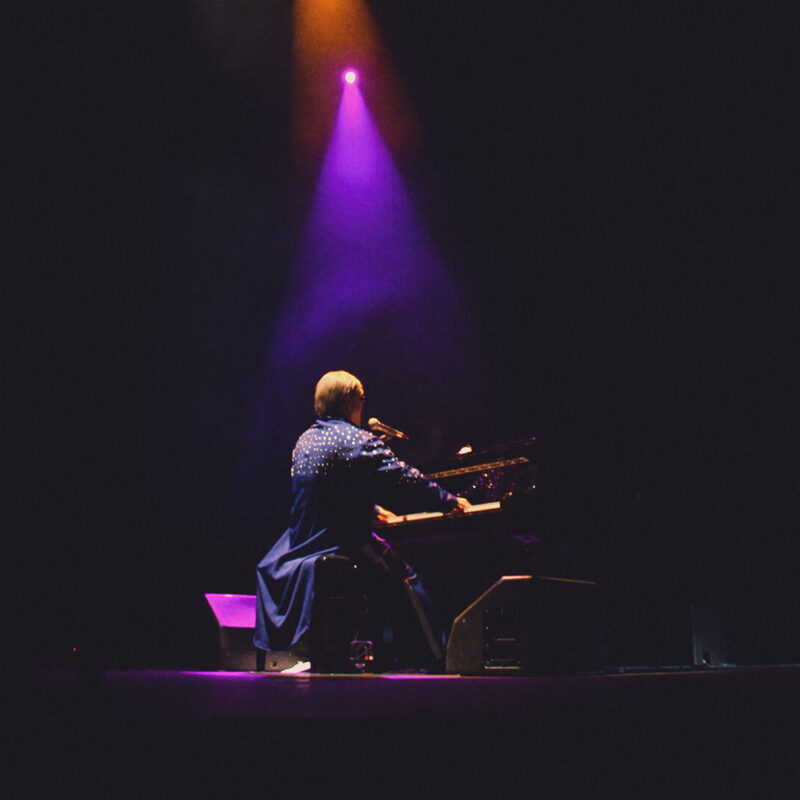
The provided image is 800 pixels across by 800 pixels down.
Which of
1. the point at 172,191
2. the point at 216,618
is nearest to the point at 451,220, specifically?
the point at 172,191

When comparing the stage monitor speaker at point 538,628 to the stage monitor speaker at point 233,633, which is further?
the stage monitor speaker at point 233,633

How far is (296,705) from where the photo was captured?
1470mm

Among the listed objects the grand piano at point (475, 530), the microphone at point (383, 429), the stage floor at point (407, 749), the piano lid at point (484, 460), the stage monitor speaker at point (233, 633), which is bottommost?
the stage monitor speaker at point (233, 633)

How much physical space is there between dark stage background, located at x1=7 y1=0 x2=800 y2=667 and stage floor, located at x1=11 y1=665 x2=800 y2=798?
6.23 ft

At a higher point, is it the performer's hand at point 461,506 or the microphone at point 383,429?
the microphone at point 383,429

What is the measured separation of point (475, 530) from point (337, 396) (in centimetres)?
92

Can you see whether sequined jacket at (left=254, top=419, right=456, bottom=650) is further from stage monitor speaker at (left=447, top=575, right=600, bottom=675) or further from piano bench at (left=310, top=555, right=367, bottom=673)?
stage monitor speaker at (left=447, top=575, right=600, bottom=675)

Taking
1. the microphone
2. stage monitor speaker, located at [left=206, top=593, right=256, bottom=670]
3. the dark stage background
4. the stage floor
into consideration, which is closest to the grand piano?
the dark stage background

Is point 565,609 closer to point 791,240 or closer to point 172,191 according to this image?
point 791,240

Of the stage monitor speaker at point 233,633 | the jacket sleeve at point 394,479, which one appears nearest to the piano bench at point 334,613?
the jacket sleeve at point 394,479

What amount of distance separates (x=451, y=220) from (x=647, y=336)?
5.62 feet

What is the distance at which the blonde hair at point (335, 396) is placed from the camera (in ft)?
12.1

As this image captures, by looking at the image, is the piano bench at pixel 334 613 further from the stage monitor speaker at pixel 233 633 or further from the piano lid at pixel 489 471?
the stage monitor speaker at pixel 233 633

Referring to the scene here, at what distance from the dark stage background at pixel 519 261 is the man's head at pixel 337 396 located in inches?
35.9
